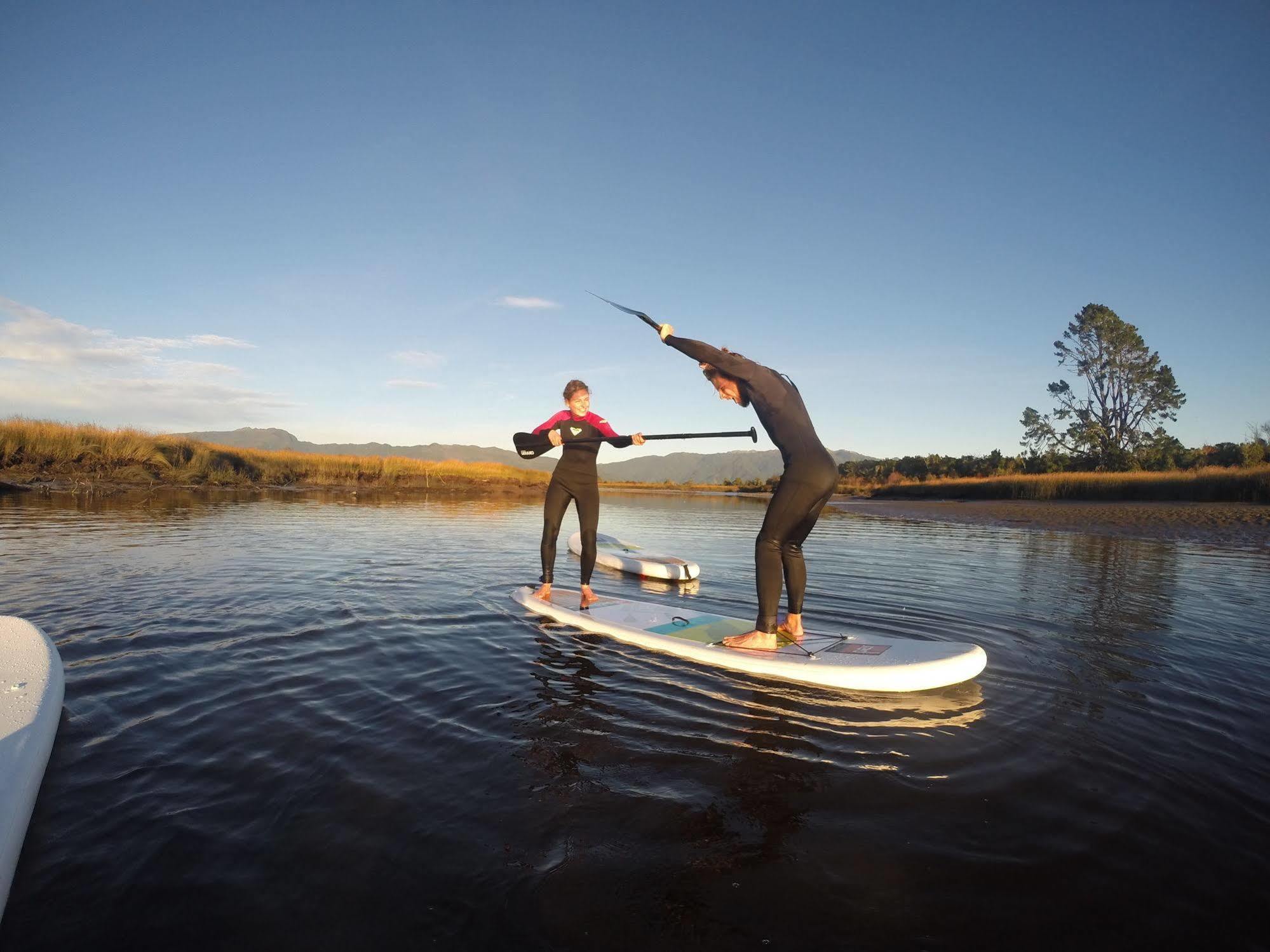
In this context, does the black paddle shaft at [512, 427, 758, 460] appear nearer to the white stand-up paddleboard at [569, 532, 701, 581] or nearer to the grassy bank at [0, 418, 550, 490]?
the white stand-up paddleboard at [569, 532, 701, 581]

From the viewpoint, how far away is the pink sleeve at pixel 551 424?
24.8ft

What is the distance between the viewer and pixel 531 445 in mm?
7594

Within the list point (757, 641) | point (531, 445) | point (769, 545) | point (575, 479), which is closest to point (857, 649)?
point (757, 641)

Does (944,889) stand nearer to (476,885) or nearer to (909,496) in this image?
(476,885)

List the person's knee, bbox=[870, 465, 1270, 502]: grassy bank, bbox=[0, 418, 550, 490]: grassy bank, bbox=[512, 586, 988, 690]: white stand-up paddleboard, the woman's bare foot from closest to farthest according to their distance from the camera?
1. bbox=[512, 586, 988, 690]: white stand-up paddleboard
2. the person's knee
3. the woman's bare foot
4. bbox=[870, 465, 1270, 502]: grassy bank
5. bbox=[0, 418, 550, 490]: grassy bank

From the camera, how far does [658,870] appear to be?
2.50 m

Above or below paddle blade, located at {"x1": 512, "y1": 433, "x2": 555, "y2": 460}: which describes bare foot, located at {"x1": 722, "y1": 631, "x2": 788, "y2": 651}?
below

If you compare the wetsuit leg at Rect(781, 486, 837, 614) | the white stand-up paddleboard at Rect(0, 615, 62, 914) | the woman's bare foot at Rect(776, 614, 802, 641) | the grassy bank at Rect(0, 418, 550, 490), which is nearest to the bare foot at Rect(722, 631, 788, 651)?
the woman's bare foot at Rect(776, 614, 802, 641)

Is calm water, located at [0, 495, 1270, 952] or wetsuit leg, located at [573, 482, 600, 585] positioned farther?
wetsuit leg, located at [573, 482, 600, 585]

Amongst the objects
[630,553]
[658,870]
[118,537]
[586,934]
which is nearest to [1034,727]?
[658,870]

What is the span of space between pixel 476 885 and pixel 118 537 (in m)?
11.9

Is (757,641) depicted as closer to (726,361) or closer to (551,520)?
(726,361)

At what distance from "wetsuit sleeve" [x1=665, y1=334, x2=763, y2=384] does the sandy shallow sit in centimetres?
1515

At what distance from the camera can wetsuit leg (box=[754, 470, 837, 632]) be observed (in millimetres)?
5352
